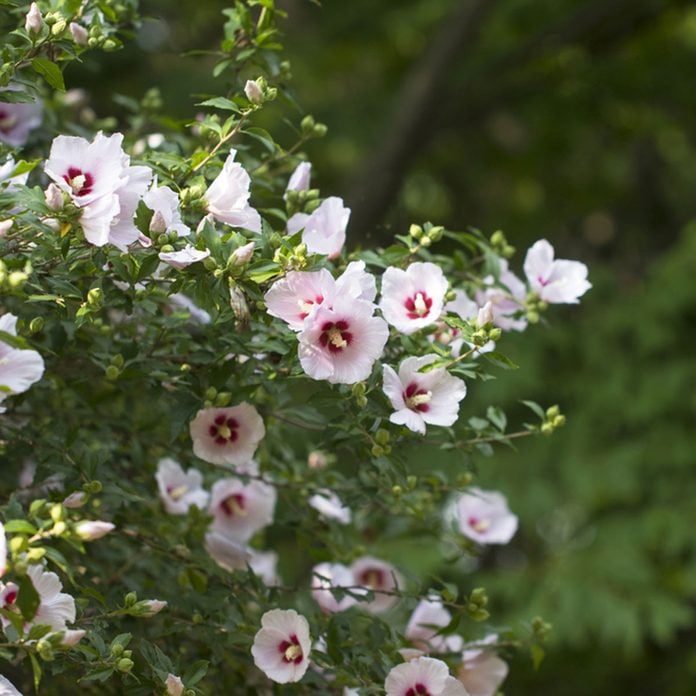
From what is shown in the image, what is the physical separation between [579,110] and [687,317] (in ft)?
3.06

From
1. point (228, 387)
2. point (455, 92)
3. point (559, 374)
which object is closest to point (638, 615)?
point (559, 374)

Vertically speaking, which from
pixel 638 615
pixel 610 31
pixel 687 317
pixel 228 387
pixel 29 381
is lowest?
pixel 638 615

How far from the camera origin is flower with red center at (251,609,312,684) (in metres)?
1.19

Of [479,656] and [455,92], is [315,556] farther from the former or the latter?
[455,92]

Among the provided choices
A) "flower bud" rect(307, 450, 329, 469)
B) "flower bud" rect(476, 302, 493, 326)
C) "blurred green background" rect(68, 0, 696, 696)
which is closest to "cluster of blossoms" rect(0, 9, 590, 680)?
"flower bud" rect(476, 302, 493, 326)

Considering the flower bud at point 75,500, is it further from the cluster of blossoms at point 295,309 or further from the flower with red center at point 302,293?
the flower with red center at point 302,293

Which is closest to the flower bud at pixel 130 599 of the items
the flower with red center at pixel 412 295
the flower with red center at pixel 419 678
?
the flower with red center at pixel 419 678

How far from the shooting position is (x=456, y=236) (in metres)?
1.39

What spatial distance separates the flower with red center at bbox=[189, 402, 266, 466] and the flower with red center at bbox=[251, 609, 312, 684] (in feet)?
0.57

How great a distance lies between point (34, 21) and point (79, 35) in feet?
0.33

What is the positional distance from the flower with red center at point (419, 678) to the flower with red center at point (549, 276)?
460mm

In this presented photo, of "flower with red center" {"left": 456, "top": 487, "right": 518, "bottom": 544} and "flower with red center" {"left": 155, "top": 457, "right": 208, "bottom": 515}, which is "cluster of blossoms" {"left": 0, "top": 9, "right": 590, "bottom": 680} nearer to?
"flower with red center" {"left": 155, "top": 457, "right": 208, "bottom": 515}

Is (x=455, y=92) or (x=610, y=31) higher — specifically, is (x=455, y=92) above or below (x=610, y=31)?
below

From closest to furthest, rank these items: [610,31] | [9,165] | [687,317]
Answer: [9,165]
[687,317]
[610,31]
